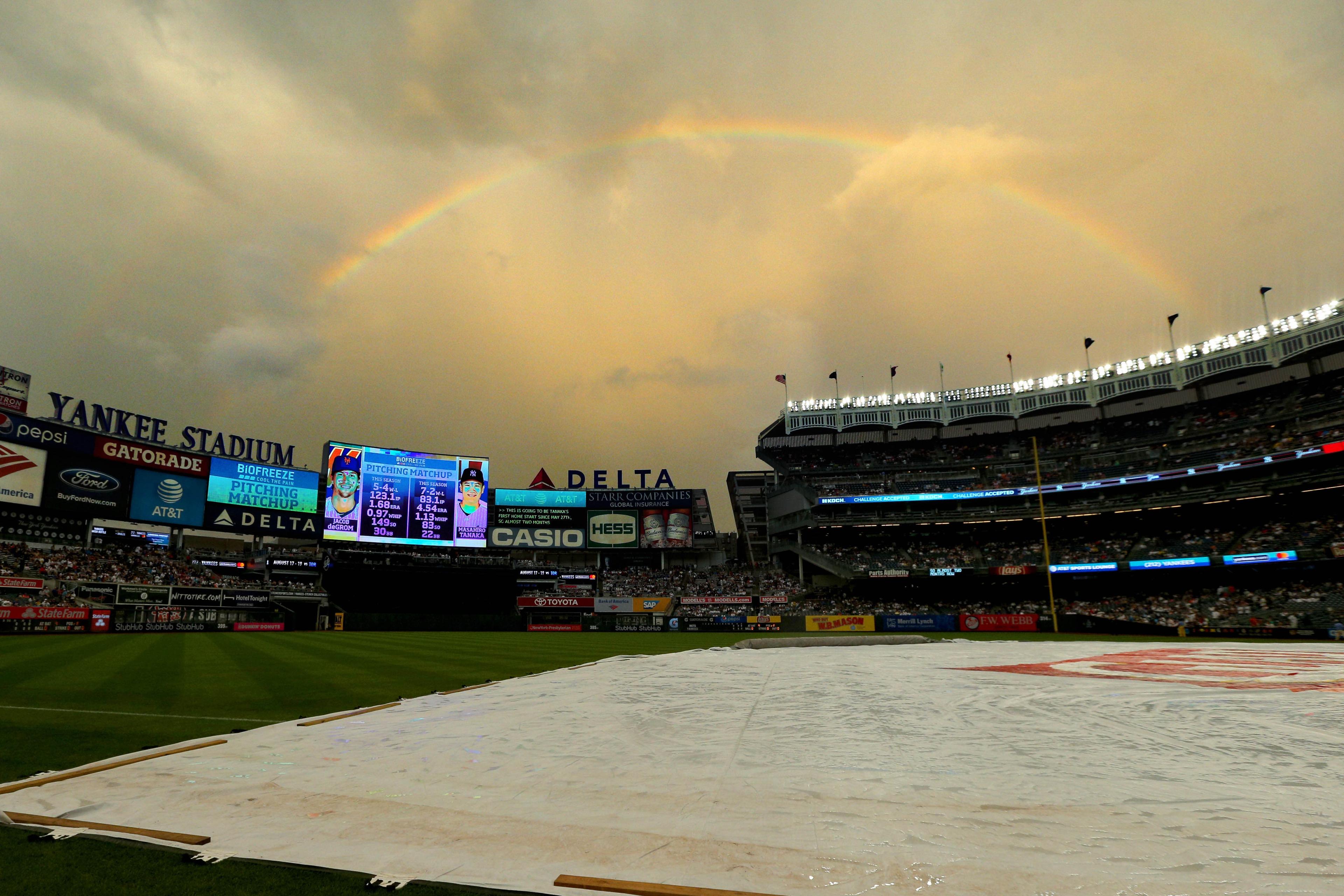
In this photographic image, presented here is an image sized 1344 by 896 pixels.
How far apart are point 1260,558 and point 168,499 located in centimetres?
8270

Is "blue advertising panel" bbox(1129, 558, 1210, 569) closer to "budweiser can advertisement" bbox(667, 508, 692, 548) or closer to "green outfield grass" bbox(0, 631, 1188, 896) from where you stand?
"green outfield grass" bbox(0, 631, 1188, 896)

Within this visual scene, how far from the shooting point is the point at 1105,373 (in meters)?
67.6

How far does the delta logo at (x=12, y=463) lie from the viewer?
46500 millimetres

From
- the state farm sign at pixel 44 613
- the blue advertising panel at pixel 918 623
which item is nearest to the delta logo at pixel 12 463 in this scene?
the state farm sign at pixel 44 613

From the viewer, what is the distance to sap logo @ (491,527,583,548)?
75062 millimetres

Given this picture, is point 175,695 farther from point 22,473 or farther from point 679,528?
point 679,528

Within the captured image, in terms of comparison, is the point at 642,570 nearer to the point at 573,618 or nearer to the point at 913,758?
the point at 573,618

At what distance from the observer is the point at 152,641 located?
3469 centimetres

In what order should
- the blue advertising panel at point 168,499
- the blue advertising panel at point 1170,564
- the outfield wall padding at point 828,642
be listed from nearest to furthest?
the outfield wall padding at point 828,642, the blue advertising panel at point 1170,564, the blue advertising panel at point 168,499

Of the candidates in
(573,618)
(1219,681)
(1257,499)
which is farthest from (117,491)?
(1257,499)

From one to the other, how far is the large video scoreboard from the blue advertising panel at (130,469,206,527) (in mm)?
10024

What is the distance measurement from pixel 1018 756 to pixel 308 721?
31.5 feet

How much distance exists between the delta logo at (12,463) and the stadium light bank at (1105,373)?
221 ft

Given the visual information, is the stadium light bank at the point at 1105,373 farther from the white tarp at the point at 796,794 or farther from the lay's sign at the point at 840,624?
the white tarp at the point at 796,794
